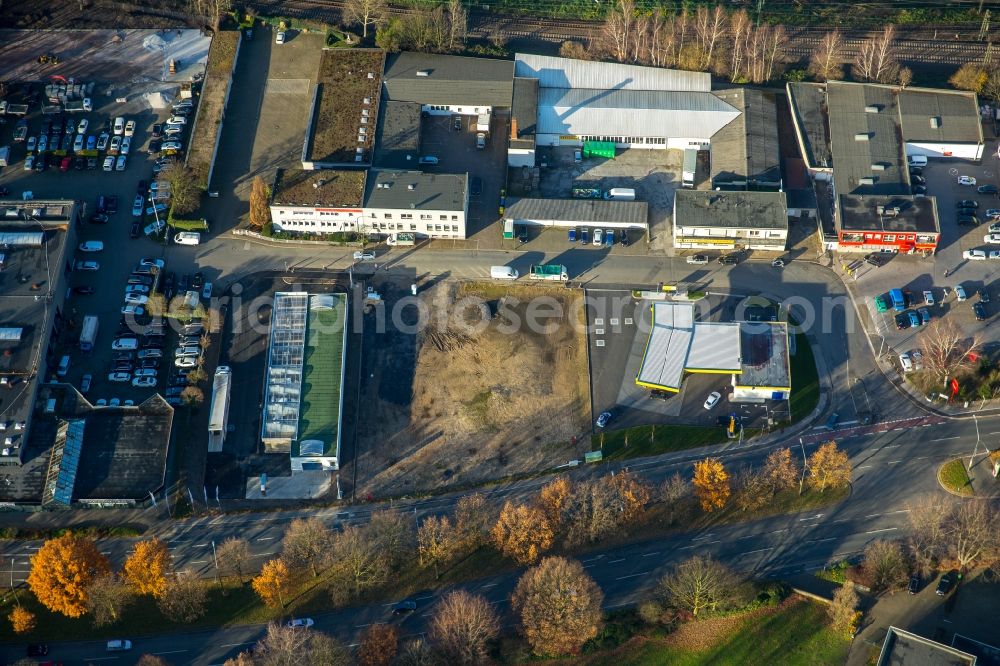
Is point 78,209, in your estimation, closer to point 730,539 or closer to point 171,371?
point 171,371

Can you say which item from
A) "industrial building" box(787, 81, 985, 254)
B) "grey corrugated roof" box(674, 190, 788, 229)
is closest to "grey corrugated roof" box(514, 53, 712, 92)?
"industrial building" box(787, 81, 985, 254)

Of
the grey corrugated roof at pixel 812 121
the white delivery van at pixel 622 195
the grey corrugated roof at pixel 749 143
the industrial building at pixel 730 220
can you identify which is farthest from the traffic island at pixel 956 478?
the white delivery van at pixel 622 195

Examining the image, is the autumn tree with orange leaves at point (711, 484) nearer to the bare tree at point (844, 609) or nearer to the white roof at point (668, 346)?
the white roof at point (668, 346)

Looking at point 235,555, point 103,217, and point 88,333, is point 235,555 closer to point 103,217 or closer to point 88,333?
point 88,333

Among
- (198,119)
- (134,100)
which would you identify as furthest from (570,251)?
(134,100)

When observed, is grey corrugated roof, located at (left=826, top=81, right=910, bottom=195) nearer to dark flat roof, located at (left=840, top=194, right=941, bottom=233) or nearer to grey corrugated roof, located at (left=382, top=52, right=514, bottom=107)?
dark flat roof, located at (left=840, top=194, right=941, bottom=233)

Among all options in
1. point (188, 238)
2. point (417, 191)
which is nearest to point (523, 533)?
point (417, 191)

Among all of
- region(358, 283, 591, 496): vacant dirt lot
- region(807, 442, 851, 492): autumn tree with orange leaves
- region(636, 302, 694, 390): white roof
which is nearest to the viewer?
region(807, 442, 851, 492): autumn tree with orange leaves
